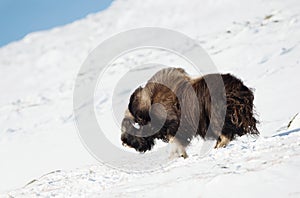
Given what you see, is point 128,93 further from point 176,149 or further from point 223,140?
point 223,140

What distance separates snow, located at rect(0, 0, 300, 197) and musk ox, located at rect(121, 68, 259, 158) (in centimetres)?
33

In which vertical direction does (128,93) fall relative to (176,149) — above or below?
above

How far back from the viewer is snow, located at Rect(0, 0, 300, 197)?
16.1ft

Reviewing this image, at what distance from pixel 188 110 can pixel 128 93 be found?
48.8 feet

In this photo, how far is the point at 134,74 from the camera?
87.7 feet

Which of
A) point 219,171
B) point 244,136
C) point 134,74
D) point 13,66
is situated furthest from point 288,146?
point 13,66

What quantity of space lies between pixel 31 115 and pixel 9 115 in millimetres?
1853

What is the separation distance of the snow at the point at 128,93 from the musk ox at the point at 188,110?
0.33 m

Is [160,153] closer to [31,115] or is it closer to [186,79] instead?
[186,79]

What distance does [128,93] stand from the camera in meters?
21.8

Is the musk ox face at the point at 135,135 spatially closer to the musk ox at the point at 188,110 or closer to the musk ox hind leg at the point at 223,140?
the musk ox at the point at 188,110

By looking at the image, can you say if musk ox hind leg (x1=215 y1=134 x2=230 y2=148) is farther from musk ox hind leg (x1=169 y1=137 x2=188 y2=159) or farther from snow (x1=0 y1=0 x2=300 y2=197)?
musk ox hind leg (x1=169 y1=137 x2=188 y2=159)

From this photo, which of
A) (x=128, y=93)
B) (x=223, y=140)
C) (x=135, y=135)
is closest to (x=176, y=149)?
(x=135, y=135)

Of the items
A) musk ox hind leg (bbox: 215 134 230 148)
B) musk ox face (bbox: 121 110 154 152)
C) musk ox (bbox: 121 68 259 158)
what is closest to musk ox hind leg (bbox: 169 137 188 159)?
musk ox (bbox: 121 68 259 158)
